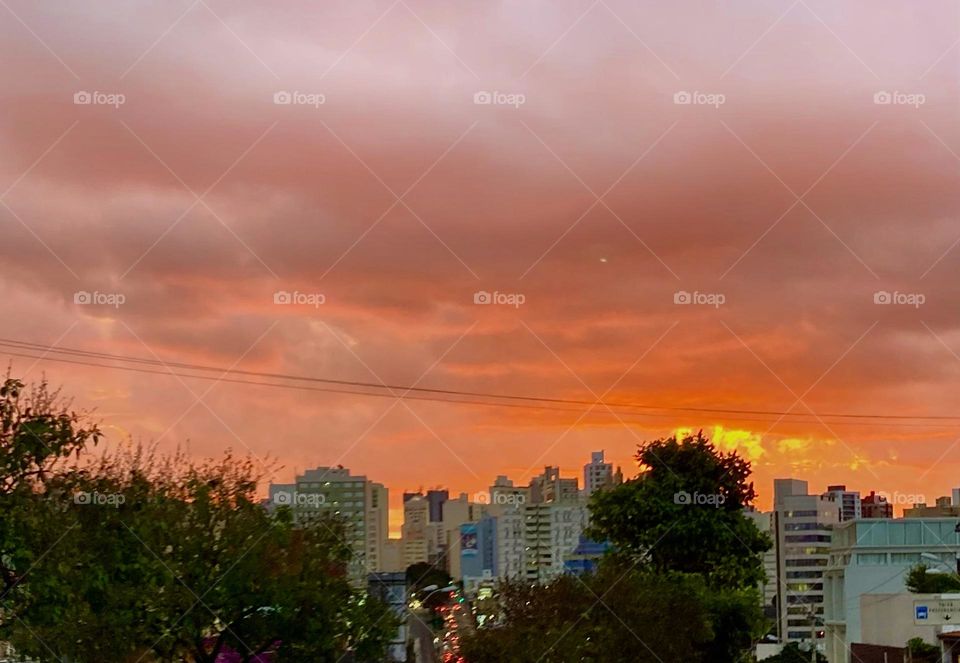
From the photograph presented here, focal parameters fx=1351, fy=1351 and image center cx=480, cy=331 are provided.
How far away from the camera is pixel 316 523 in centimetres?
3634

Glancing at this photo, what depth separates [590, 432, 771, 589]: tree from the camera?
188 ft

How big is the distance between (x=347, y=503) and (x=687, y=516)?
1922 centimetres

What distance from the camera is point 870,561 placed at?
97.1 m

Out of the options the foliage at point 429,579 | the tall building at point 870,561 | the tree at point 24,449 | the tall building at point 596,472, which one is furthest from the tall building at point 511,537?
the tree at point 24,449

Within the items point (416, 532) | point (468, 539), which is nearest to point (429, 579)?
point (416, 532)

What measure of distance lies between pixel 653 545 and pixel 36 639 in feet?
116

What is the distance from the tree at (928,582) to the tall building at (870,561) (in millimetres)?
767

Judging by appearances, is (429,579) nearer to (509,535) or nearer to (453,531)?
(453,531)

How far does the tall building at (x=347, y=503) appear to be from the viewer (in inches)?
1480

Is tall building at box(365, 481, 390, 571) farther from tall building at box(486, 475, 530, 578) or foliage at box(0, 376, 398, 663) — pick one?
tall building at box(486, 475, 530, 578)

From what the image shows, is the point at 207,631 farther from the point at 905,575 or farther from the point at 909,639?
the point at 905,575

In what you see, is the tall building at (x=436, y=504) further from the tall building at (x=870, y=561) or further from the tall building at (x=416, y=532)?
the tall building at (x=870, y=561)

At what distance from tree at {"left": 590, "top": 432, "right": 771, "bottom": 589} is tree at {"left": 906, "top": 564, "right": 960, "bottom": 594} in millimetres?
23885

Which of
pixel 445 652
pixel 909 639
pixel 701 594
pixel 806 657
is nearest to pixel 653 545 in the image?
pixel 701 594
